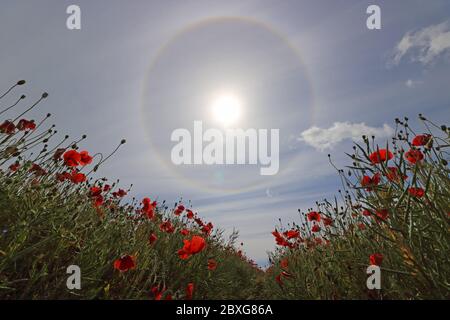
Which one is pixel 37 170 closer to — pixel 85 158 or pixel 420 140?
pixel 85 158

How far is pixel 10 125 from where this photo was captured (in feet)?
9.23

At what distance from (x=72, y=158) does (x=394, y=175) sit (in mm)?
2707

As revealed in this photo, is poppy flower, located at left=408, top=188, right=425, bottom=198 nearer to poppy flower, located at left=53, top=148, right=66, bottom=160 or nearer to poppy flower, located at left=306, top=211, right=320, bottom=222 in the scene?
poppy flower, located at left=306, top=211, right=320, bottom=222

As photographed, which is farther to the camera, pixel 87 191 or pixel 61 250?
pixel 87 191

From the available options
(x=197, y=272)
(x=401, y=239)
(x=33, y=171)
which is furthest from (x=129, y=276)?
(x=401, y=239)

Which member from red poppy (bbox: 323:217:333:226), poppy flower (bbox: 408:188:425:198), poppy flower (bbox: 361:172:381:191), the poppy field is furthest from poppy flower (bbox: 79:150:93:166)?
poppy flower (bbox: 408:188:425:198)

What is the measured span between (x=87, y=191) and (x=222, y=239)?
401 centimetres

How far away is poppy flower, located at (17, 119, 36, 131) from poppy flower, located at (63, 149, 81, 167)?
367mm

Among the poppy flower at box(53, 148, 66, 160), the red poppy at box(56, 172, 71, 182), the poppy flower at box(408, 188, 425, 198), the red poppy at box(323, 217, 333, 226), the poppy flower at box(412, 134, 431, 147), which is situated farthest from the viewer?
the red poppy at box(323, 217, 333, 226)

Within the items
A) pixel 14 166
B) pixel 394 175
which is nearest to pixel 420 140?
pixel 394 175

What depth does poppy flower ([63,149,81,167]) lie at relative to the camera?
3.09 meters

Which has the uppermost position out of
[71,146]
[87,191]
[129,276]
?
[71,146]
